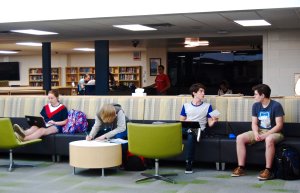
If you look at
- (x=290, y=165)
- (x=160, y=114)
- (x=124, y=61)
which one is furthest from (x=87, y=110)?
(x=124, y=61)

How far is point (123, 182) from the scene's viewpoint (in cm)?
626

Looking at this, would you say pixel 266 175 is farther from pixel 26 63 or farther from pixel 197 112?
pixel 26 63

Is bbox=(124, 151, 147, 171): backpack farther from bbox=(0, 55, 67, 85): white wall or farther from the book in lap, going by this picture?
bbox=(0, 55, 67, 85): white wall

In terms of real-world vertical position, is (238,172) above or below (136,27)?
below

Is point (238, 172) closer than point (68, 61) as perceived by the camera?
Yes

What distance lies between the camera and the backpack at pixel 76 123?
7883 mm

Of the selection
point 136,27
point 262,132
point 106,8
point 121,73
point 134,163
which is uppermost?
point 106,8

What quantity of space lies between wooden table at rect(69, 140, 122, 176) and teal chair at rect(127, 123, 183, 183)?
59 centimetres

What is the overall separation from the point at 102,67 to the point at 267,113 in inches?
303

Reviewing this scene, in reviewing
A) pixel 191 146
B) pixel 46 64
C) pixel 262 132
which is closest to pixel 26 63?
pixel 46 64

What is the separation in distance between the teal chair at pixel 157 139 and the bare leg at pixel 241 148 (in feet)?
3.13

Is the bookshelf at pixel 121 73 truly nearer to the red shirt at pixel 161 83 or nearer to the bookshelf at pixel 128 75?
the bookshelf at pixel 128 75

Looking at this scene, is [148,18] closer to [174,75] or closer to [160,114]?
[160,114]

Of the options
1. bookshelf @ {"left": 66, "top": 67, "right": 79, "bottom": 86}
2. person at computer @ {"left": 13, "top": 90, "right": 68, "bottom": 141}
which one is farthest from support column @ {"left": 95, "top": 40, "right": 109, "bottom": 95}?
bookshelf @ {"left": 66, "top": 67, "right": 79, "bottom": 86}
